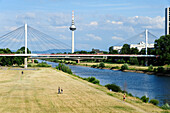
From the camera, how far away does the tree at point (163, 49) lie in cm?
9381

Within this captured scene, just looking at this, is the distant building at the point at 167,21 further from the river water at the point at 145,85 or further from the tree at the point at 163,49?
the river water at the point at 145,85

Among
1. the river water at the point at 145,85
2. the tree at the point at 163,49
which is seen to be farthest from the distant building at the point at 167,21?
the river water at the point at 145,85

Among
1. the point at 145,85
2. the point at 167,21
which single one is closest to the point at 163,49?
the point at 145,85

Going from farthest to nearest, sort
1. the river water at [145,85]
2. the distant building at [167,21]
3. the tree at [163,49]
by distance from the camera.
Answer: the distant building at [167,21]
the tree at [163,49]
the river water at [145,85]

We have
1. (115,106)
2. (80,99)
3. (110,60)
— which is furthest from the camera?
(110,60)

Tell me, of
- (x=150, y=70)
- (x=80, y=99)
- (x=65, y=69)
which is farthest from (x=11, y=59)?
(x=80, y=99)

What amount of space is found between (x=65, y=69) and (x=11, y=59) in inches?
1248

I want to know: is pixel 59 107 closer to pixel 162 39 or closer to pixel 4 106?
pixel 4 106

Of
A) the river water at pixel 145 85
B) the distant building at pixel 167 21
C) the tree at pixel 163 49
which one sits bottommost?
the river water at pixel 145 85

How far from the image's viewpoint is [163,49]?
98.8m

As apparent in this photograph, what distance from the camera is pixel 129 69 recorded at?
93875mm

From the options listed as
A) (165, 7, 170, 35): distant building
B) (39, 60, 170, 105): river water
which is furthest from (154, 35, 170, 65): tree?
(165, 7, 170, 35): distant building

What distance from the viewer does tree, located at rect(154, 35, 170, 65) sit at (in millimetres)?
93812

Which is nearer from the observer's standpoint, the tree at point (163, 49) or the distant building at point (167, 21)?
the tree at point (163, 49)
